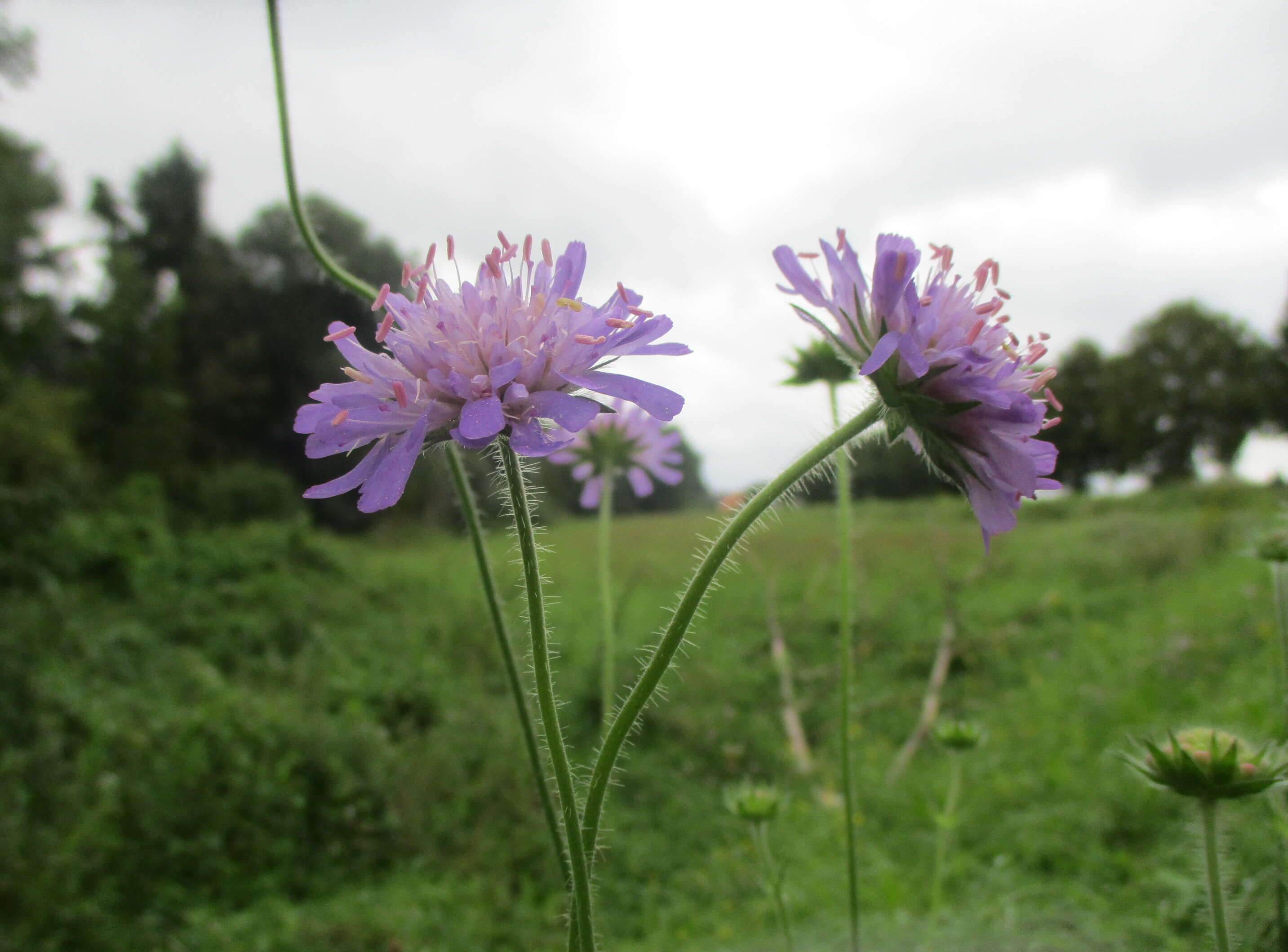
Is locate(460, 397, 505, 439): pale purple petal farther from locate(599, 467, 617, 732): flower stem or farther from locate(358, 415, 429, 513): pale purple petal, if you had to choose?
locate(599, 467, 617, 732): flower stem

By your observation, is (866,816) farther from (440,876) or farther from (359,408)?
(359,408)

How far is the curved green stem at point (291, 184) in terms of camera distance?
1.41m

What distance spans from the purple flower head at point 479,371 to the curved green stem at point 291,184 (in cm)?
38

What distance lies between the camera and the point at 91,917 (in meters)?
3.87

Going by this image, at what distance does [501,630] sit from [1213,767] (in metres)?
1.10

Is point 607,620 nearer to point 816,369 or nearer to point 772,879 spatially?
point 772,879

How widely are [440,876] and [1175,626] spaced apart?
666cm

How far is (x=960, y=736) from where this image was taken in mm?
2336

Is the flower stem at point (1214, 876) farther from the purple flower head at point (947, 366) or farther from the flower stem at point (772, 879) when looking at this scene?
the flower stem at point (772, 879)

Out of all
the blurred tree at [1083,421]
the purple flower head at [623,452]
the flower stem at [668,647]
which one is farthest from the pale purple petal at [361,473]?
the blurred tree at [1083,421]

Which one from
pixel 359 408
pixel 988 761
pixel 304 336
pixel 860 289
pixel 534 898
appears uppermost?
pixel 304 336

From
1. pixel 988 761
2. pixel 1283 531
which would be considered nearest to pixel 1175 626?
pixel 988 761

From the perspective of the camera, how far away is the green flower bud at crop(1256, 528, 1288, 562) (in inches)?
80.9

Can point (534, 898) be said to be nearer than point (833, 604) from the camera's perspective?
Yes
